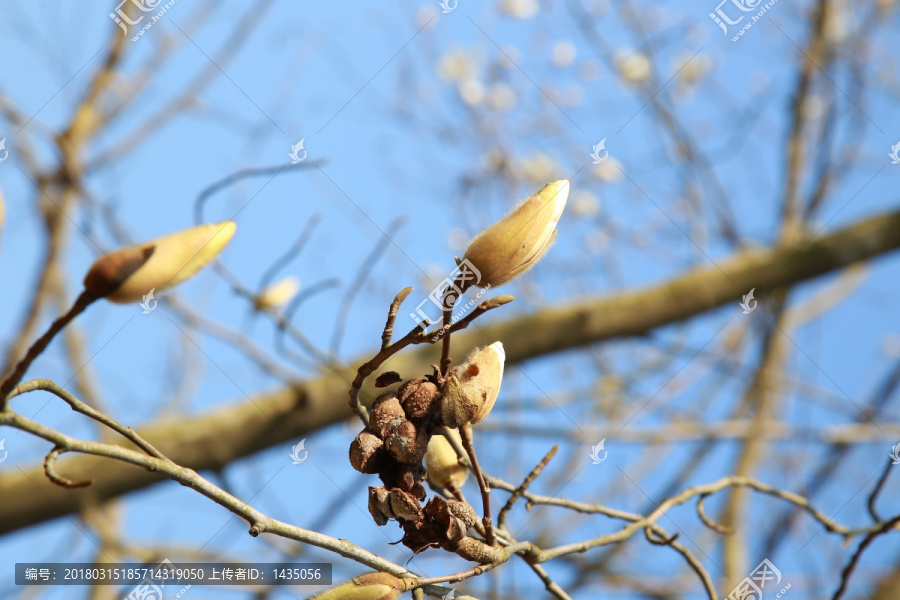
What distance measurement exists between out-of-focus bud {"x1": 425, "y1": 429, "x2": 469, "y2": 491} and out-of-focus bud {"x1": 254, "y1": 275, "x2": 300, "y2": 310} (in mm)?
729

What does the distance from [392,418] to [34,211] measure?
5.70 ft

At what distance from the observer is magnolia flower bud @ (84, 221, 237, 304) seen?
55cm

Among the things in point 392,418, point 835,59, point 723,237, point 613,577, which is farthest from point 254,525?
point 835,59

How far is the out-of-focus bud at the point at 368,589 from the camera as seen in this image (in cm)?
47

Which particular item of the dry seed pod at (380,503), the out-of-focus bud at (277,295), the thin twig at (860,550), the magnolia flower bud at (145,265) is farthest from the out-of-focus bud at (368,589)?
the out-of-focus bud at (277,295)

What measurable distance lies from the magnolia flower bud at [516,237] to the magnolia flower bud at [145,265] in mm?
201

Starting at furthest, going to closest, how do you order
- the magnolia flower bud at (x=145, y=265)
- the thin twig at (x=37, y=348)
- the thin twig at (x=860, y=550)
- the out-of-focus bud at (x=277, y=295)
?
the out-of-focus bud at (x=277, y=295) < the thin twig at (x=860, y=550) < the magnolia flower bud at (x=145, y=265) < the thin twig at (x=37, y=348)

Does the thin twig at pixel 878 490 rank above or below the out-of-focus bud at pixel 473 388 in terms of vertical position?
above

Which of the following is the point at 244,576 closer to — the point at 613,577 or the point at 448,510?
the point at 448,510

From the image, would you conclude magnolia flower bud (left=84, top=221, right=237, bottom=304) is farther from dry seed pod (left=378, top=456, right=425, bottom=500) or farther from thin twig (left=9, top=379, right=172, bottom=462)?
dry seed pod (left=378, top=456, right=425, bottom=500)

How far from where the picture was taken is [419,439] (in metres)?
0.52

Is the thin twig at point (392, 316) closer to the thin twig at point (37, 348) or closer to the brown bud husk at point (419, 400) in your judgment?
the brown bud husk at point (419, 400)

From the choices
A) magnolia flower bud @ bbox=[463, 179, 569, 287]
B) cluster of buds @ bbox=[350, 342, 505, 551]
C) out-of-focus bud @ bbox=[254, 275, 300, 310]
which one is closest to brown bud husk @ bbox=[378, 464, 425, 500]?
cluster of buds @ bbox=[350, 342, 505, 551]

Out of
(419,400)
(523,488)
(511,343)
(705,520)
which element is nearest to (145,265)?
(419,400)
